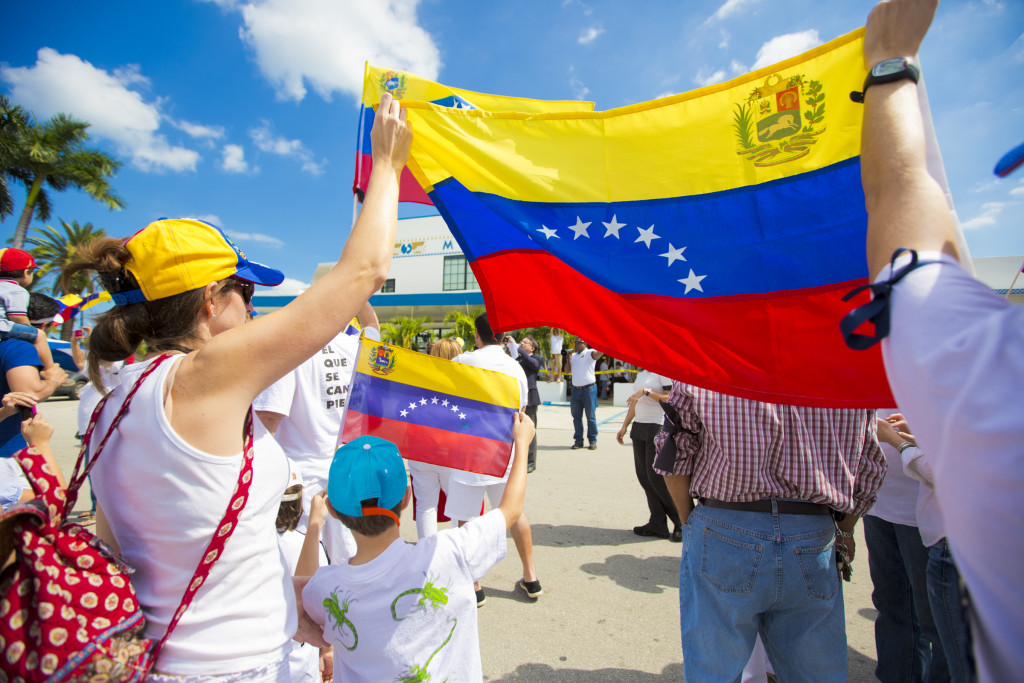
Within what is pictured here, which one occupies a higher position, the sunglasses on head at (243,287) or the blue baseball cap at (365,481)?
the sunglasses on head at (243,287)

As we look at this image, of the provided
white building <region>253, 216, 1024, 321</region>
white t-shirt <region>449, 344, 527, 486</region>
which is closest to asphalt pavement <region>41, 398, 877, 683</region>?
white t-shirt <region>449, 344, 527, 486</region>

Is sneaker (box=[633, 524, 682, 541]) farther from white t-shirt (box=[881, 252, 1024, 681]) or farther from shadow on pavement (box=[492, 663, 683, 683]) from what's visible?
white t-shirt (box=[881, 252, 1024, 681])

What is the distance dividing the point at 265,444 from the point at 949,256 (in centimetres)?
150

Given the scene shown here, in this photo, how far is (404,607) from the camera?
1.66m

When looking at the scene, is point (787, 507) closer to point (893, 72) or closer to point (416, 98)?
point (893, 72)

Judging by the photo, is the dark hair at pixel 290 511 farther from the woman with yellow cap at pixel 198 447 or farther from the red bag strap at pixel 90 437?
the red bag strap at pixel 90 437

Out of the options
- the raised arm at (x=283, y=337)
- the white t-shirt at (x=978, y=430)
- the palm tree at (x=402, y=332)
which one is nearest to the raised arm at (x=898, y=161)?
the white t-shirt at (x=978, y=430)

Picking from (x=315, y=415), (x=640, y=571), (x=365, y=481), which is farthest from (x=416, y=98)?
(x=640, y=571)

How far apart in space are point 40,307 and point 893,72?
5300 mm

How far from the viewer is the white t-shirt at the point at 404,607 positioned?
1649mm

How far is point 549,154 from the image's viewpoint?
6.90 ft

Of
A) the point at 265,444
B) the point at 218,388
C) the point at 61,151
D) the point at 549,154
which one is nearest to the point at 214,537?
the point at 265,444

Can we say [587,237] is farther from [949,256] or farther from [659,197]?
[949,256]

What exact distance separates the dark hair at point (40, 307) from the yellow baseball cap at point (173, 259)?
357 centimetres
